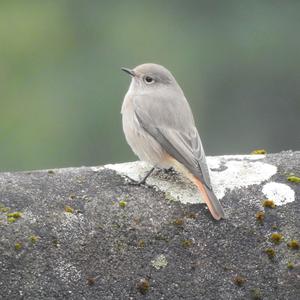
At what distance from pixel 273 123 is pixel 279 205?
15.8 meters

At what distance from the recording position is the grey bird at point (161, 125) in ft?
21.3

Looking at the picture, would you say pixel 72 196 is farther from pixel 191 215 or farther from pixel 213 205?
pixel 213 205

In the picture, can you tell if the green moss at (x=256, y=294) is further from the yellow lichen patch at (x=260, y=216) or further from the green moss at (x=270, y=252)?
the yellow lichen patch at (x=260, y=216)

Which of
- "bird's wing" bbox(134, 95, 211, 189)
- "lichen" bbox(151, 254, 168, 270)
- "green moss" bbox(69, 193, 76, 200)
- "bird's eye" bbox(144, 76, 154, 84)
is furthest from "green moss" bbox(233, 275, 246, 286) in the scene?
"bird's eye" bbox(144, 76, 154, 84)

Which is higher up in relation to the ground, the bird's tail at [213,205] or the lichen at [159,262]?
the bird's tail at [213,205]

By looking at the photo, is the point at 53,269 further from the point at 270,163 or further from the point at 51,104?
the point at 51,104

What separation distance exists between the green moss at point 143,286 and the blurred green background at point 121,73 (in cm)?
1363

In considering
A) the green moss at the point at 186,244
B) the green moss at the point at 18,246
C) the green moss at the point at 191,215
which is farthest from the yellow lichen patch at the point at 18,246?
the green moss at the point at 191,215

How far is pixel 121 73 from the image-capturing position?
2044cm

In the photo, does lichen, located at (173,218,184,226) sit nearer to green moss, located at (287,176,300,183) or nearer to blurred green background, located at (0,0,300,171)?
green moss, located at (287,176,300,183)

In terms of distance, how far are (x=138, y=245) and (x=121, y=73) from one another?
1565cm

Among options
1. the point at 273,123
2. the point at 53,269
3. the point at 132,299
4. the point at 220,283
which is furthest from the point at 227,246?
the point at 273,123

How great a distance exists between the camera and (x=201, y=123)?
2169 centimetres

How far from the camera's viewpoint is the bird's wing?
258 inches
